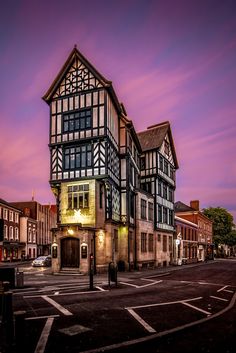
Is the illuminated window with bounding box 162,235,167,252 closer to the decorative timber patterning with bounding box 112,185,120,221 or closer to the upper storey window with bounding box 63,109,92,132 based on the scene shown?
the decorative timber patterning with bounding box 112,185,120,221

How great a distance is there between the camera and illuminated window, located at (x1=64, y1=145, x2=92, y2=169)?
28547mm

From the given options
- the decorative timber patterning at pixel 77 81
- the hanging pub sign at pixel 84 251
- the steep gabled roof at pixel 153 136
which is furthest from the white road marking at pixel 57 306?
the steep gabled roof at pixel 153 136

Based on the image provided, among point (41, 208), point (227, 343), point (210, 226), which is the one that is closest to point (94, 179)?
point (227, 343)

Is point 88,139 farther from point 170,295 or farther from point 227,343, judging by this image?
point 227,343

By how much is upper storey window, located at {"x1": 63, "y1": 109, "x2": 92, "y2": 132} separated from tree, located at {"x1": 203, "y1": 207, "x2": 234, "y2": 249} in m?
59.1

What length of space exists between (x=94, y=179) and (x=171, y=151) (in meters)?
20.1

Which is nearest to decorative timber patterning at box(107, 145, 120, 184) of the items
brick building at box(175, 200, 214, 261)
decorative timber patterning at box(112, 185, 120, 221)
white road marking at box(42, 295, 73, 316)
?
decorative timber patterning at box(112, 185, 120, 221)

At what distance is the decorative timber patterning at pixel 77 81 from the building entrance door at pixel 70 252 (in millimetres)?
13239

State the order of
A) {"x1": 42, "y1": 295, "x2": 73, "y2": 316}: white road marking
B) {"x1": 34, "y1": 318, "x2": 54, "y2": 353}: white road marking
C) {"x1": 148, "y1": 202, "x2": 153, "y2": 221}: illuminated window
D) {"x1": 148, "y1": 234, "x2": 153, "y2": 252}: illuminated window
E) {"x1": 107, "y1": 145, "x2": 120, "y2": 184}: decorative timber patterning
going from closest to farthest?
{"x1": 34, "y1": 318, "x2": 54, "y2": 353}: white road marking
{"x1": 42, "y1": 295, "x2": 73, "y2": 316}: white road marking
{"x1": 107, "y1": 145, "x2": 120, "y2": 184}: decorative timber patterning
{"x1": 148, "y1": 234, "x2": 153, "y2": 252}: illuminated window
{"x1": 148, "y1": 202, "x2": 153, "y2": 221}: illuminated window

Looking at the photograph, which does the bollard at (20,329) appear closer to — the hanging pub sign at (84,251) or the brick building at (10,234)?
the hanging pub sign at (84,251)

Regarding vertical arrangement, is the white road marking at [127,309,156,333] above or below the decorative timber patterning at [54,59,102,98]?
below

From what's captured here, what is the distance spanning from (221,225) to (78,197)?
6029 centimetres

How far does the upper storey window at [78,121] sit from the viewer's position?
2906cm

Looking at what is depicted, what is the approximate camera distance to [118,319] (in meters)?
9.88
